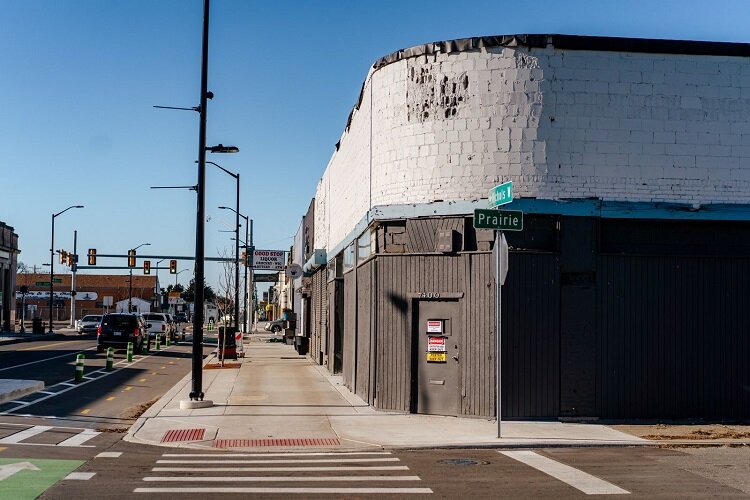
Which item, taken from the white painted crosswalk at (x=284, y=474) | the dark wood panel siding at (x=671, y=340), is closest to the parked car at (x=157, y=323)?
the dark wood panel siding at (x=671, y=340)

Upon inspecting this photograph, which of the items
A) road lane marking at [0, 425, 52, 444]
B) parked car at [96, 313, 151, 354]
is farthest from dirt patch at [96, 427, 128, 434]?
parked car at [96, 313, 151, 354]

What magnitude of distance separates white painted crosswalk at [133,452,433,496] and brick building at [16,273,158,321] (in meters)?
115

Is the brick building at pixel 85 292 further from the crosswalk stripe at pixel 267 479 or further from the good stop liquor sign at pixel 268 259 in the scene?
the crosswalk stripe at pixel 267 479

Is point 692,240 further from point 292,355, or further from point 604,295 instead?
point 292,355

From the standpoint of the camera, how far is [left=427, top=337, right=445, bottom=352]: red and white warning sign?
16.6m

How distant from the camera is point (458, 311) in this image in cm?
1642

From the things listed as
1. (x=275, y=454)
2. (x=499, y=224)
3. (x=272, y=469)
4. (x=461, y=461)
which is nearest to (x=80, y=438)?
(x=275, y=454)

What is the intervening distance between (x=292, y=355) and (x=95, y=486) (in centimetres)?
2904

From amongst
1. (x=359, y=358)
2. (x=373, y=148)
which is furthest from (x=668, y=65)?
(x=359, y=358)

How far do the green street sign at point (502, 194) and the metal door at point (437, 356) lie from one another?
9.37 feet

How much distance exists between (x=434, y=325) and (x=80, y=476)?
7833mm

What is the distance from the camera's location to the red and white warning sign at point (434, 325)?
16.6 meters

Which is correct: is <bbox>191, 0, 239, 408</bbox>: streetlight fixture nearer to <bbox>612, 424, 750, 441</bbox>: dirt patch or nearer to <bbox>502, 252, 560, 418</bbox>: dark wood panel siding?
<bbox>502, 252, 560, 418</bbox>: dark wood panel siding

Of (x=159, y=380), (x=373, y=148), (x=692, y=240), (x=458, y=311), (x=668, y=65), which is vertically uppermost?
(x=668, y=65)
